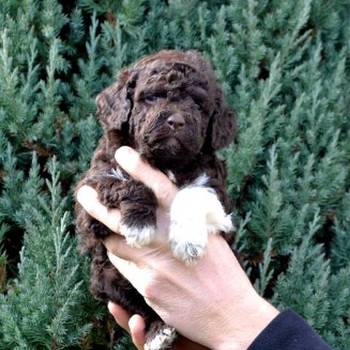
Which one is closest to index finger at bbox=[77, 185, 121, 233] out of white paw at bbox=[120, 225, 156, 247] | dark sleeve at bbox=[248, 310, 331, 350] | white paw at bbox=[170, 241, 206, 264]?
white paw at bbox=[120, 225, 156, 247]

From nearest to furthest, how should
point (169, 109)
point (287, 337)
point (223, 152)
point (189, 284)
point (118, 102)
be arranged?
1. point (287, 337)
2. point (189, 284)
3. point (169, 109)
4. point (118, 102)
5. point (223, 152)

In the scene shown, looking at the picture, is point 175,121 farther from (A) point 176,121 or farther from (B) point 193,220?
(B) point 193,220

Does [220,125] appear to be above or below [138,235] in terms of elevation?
above

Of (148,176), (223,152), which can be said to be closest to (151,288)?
(148,176)

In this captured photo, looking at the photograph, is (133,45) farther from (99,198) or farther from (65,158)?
(99,198)

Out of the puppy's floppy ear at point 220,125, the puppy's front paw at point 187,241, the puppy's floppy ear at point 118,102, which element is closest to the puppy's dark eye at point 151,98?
the puppy's floppy ear at point 118,102

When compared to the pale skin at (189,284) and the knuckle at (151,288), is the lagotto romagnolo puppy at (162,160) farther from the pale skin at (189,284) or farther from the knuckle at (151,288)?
the knuckle at (151,288)
